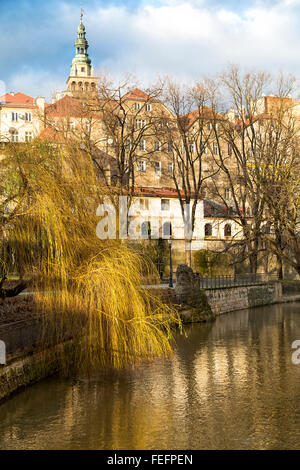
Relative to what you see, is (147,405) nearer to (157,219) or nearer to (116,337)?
(116,337)

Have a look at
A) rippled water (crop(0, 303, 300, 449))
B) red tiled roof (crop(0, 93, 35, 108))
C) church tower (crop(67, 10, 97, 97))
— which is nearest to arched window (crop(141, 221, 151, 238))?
red tiled roof (crop(0, 93, 35, 108))

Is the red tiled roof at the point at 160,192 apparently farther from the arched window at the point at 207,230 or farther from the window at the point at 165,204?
the arched window at the point at 207,230

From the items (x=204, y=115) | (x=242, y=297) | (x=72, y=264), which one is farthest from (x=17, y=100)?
(x=72, y=264)

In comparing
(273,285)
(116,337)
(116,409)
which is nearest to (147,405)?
(116,409)

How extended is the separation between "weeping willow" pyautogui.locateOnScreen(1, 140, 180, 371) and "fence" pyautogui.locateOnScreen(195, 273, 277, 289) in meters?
18.1

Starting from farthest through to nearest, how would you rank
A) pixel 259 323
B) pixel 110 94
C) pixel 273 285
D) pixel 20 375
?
pixel 273 285, pixel 110 94, pixel 259 323, pixel 20 375

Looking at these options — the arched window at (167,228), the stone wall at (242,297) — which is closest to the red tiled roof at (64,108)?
Result: the arched window at (167,228)

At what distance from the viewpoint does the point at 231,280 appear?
1479 inches

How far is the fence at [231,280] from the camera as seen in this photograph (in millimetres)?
33625

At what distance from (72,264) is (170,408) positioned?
409 centimetres

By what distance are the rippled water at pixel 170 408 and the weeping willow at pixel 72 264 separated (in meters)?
1.14

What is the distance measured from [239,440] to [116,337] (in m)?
4.28

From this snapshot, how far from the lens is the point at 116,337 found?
1398 cm

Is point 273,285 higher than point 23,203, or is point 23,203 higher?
point 23,203
